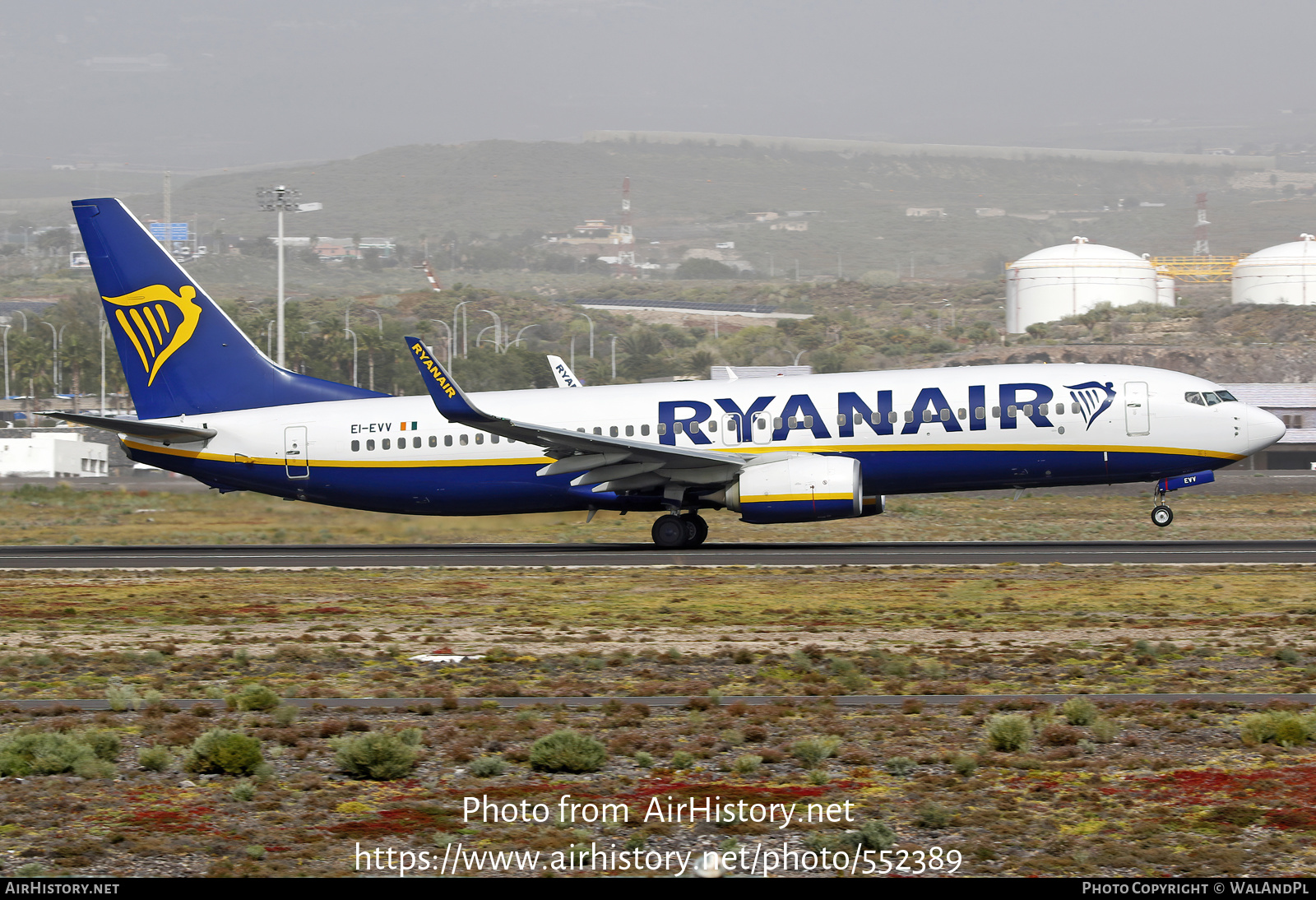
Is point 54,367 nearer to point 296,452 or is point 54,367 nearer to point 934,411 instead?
point 296,452

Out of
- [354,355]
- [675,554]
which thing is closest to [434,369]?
[675,554]

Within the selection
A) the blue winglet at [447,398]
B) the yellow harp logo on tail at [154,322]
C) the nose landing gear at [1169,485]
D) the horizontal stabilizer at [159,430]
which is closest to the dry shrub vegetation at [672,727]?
the blue winglet at [447,398]

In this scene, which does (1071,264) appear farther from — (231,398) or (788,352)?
(231,398)

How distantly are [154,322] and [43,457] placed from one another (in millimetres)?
43715

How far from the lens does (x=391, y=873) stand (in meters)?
10.1

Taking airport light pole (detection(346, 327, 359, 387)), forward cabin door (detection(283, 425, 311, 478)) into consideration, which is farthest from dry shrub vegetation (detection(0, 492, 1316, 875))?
airport light pole (detection(346, 327, 359, 387))

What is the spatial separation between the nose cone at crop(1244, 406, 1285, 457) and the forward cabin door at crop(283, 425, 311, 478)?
2249 centimetres

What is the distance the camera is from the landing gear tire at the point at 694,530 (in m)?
34.5

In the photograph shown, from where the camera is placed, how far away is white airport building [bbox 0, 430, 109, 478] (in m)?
73.9

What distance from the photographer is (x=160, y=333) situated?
36.1 meters

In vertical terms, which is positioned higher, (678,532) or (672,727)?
(678,532)

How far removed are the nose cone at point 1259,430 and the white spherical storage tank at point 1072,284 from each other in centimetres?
A: 15395

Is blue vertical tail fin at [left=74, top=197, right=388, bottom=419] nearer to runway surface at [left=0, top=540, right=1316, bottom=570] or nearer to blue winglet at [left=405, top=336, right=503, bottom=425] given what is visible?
runway surface at [left=0, top=540, right=1316, bottom=570]

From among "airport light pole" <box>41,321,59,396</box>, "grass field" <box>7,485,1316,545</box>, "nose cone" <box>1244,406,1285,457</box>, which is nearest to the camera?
"nose cone" <box>1244,406,1285,457</box>
